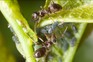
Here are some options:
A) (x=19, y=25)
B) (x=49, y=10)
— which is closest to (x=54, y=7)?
(x=49, y=10)

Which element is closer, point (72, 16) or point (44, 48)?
point (72, 16)

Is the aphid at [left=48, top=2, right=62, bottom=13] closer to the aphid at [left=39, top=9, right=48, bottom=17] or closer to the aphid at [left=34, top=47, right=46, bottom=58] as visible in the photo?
the aphid at [left=39, top=9, right=48, bottom=17]

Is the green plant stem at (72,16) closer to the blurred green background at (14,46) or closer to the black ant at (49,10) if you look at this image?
the black ant at (49,10)

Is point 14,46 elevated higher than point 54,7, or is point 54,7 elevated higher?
point 54,7

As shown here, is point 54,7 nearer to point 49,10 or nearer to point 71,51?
point 49,10

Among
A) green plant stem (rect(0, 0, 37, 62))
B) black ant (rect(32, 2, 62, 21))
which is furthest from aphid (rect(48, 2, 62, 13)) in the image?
green plant stem (rect(0, 0, 37, 62))

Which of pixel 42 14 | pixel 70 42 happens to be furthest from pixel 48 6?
pixel 70 42
